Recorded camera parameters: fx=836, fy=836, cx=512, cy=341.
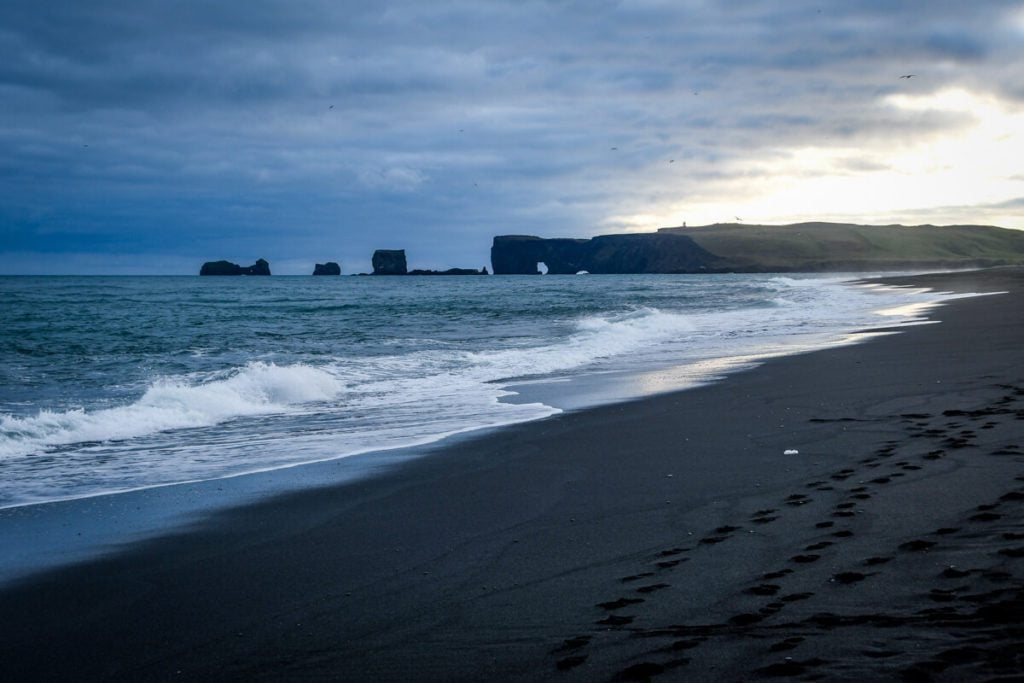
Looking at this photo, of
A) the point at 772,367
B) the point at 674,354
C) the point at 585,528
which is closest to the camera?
the point at 585,528

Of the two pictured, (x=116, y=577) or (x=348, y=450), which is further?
(x=348, y=450)

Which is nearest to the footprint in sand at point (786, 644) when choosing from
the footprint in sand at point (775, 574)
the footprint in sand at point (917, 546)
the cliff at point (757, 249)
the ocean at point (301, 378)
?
the footprint in sand at point (775, 574)

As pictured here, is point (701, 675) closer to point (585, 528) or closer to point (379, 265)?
point (585, 528)

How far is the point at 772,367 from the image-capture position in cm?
1427

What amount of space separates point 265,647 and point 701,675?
1.95 m

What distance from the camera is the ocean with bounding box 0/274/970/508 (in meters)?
8.91

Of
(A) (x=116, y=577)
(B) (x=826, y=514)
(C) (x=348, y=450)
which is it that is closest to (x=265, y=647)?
(A) (x=116, y=577)

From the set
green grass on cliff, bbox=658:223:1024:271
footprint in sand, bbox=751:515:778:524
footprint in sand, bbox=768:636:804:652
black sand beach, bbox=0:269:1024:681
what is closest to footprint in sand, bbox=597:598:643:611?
black sand beach, bbox=0:269:1024:681

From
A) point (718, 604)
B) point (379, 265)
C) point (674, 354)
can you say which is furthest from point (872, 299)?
point (379, 265)

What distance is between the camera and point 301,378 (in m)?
13.6

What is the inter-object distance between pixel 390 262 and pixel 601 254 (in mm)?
46060

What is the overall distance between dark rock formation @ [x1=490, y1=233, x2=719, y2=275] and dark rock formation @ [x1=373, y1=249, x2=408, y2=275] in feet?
86.2

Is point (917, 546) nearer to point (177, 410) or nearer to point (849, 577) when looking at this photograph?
point (849, 577)

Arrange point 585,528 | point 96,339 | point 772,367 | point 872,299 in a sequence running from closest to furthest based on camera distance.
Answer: point 585,528 < point 772,367 < point 96,339 < point 872,299
